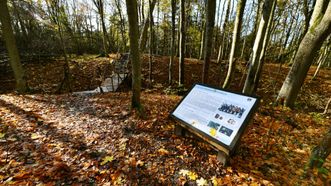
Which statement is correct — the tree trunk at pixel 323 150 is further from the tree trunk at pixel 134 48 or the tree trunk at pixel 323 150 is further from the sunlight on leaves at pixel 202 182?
the tree trunk at pixel 134 48

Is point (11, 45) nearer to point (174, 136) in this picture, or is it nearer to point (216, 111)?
point (174, 136)

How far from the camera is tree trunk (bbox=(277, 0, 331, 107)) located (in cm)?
448

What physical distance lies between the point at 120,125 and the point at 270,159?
3.23m

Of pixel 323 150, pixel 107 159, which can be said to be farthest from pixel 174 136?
pixel 323 150

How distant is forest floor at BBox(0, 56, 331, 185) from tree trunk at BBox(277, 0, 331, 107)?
50cm

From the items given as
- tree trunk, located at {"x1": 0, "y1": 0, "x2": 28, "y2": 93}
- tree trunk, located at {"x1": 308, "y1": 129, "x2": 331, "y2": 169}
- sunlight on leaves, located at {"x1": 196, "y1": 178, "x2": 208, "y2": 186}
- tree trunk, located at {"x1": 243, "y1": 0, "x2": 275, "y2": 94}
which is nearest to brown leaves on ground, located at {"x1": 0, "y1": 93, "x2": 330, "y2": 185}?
sunlight on leaves, located at {"x1": 196, "y1": 178, "x2": 208, "y2": 186}

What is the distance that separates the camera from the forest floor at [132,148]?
8.87ft

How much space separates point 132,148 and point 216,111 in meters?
1.74

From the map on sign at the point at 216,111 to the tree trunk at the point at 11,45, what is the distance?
24.2 ft

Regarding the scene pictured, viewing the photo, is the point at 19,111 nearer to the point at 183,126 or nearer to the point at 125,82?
the point at 183,126

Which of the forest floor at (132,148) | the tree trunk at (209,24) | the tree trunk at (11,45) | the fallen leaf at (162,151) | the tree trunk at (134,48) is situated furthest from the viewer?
the tree trunk at (11,45)

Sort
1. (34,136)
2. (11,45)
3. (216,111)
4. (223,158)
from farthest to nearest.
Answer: (11,45) → (34,136) → (216,111) → (223,158)

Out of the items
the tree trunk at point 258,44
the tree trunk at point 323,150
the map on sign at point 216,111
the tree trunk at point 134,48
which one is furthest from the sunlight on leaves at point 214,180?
the tree trunk at point 258,44

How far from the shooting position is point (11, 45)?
272 inches
